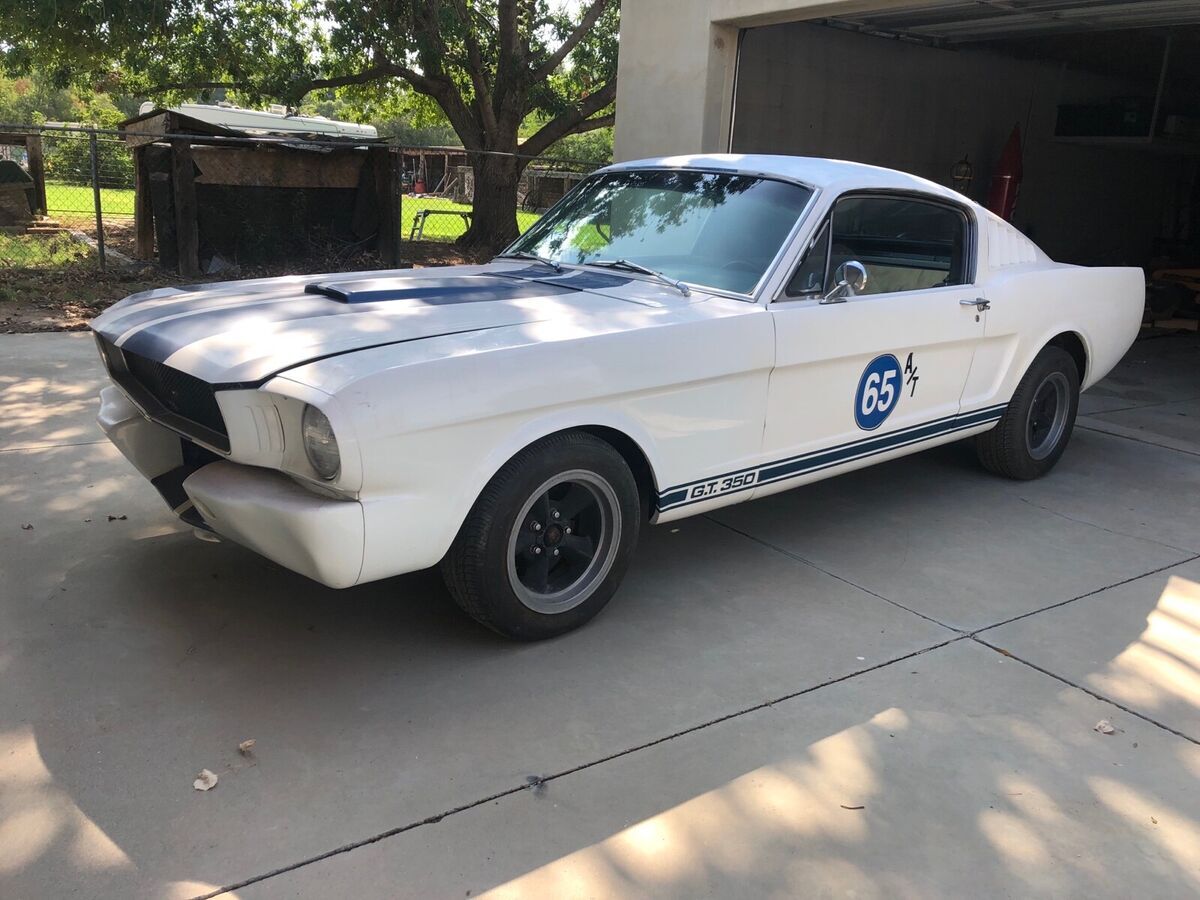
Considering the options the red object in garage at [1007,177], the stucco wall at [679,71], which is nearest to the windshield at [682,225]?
the stucco wall at [679,71]

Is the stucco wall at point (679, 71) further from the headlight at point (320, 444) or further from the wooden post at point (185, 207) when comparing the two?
the headlight at point (320, 444)

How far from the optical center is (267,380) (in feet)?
9.41

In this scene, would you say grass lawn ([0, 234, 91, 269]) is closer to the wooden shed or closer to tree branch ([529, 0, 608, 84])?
the wooden shed

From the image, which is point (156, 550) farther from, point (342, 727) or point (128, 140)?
point (128, 140)

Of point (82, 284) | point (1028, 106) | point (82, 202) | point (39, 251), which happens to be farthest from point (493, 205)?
point (82, 202)

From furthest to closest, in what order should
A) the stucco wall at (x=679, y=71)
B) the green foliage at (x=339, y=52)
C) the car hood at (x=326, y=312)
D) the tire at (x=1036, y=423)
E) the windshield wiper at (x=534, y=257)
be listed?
the green foliage at (x=339, y=52)
the stucco wall at (x=679, y=71)
the tire at (x=1036, y=423)
the windshield wiper at (x=534, y=257)
the car hood at (x=326, y=312)

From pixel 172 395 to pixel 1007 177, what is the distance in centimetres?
1135

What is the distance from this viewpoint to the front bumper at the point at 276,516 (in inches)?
111

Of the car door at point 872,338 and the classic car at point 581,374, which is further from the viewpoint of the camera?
the car door at point 872,338

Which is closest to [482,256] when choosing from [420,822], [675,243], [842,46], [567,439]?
[842,46]

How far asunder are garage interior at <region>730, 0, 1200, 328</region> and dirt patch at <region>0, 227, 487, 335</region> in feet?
15.9

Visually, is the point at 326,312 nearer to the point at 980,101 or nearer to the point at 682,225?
the point at 682,225

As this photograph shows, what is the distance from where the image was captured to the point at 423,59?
1390 centimetres

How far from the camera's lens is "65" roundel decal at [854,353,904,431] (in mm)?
4238
